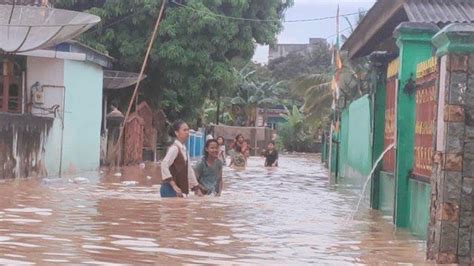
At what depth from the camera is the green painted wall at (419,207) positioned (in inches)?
365

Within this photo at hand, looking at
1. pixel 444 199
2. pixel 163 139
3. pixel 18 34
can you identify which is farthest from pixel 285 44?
pixel 444 199

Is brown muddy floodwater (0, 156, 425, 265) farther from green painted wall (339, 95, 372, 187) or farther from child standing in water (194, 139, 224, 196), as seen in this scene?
green painted wall (339, 95, 372, 187)

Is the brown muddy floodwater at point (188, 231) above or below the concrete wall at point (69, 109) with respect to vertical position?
below

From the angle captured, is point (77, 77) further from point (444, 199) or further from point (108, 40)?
point (444, 199)

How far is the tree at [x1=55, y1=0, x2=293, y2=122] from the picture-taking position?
2970cm

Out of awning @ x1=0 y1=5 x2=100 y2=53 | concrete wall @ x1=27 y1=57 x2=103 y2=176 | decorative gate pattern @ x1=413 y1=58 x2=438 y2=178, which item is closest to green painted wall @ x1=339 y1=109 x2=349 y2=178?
concrete wall @ x1=27 y1=57 x2=103 y2=176

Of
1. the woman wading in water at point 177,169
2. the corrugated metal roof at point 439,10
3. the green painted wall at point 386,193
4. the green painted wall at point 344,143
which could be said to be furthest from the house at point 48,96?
the green painted wall at point 344,143

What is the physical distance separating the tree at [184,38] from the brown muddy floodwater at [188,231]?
14.1 m

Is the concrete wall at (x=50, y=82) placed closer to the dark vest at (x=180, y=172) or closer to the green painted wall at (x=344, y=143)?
the green painted wall at (x=344, y=143)

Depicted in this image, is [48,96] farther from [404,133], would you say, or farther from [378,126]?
[404,133]

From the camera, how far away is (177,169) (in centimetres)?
1242

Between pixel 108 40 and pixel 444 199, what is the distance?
24519mm

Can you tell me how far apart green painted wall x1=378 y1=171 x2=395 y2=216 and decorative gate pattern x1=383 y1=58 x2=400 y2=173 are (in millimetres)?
120

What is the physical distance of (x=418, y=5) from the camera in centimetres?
1223
